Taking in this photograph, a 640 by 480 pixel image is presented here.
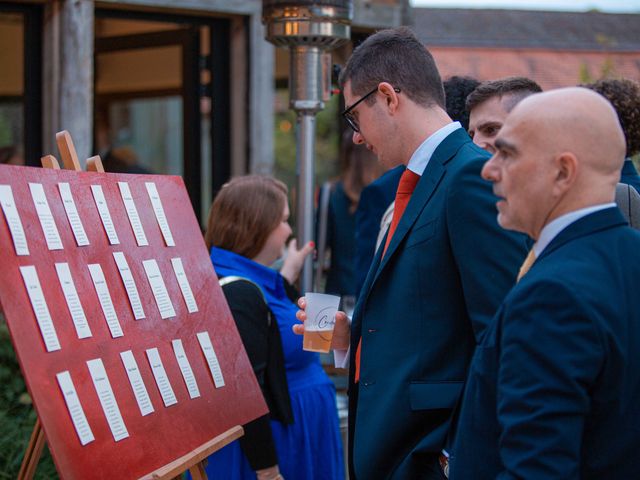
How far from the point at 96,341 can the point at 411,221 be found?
815 millimetres

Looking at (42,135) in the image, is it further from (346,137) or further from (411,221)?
(411,221)

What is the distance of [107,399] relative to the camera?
2152mm

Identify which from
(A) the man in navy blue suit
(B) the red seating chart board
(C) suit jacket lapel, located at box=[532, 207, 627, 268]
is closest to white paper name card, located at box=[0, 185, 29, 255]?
(B) the red seating chart board

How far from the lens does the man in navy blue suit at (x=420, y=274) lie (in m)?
1.88

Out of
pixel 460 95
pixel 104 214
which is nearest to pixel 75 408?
pixel 104 214

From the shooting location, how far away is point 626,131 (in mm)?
2662

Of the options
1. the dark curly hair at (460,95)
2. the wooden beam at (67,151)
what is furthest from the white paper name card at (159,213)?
the dark curly hair at (460,95)

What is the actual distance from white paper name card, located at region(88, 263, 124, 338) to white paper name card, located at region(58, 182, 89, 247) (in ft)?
0.23

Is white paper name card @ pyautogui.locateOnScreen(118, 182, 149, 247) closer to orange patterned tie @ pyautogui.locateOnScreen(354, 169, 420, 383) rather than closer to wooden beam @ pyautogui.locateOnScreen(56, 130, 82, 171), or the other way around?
wooden beam @ pyautogui.locateOnScreen(56, 130, 82, 171)

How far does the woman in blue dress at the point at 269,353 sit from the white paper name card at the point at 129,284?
56 centimetres

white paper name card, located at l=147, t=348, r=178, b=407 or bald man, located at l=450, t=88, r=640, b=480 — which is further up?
bald man, located at l=450, t=88, r=640, b=480

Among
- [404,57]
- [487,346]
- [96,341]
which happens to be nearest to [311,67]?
[404,57]

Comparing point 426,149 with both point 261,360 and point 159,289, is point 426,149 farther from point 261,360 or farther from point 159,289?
point 261,360

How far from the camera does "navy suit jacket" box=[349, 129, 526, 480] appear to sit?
187cm
